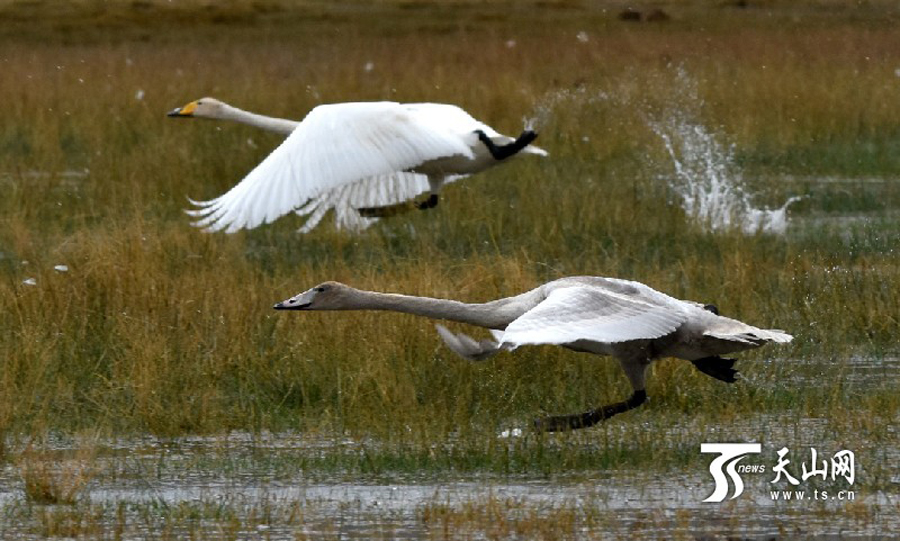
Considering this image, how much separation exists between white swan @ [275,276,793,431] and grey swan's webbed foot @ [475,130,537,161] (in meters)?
2.56

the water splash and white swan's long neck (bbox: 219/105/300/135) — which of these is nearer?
white swan's long neck (bbox: 219/105/300/135)

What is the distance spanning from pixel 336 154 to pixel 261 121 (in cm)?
207

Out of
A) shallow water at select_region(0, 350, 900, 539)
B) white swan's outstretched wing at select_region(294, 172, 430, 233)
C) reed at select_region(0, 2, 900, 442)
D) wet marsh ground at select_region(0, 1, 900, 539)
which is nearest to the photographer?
shallow water at select_region(0, 350, 900, 539)

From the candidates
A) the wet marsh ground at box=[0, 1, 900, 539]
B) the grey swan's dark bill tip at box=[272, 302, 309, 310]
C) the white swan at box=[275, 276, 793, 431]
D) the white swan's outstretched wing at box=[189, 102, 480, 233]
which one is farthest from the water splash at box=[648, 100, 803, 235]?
the grey swan's dark bill tip at box=[272, 302, 309, 310]

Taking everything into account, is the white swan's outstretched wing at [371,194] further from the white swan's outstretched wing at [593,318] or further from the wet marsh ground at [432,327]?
the white swan's outstretched wing at [593,318]

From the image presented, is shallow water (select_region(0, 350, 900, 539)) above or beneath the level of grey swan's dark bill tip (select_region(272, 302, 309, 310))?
beneath

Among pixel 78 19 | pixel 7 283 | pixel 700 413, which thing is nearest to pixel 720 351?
pixel 700 413

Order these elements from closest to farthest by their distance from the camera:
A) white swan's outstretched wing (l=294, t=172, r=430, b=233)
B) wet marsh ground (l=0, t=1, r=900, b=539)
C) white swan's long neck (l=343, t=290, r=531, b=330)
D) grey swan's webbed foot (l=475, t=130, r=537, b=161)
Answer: wet marsh ground (l=0, t=1, r=900, b=539)
white swan's long neck (l=343, t=290, r=531, b=330)
grey swan's webbed foot (l=475, t=130, r=537, b=161)
white swan's outstretched wing (l=294, t=172, r=430, b=233)

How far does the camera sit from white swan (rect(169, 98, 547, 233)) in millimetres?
8406

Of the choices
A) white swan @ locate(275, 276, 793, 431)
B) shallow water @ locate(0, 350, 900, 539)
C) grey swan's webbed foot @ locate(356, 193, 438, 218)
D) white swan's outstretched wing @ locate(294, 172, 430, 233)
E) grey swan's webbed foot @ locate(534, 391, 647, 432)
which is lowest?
shallow water @ locate(0, 350, 900, 539)

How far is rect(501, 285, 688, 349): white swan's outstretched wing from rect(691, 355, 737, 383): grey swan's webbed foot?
0.41 m

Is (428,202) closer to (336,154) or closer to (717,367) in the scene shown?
(336,154)

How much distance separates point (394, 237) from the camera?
1152 centimetres

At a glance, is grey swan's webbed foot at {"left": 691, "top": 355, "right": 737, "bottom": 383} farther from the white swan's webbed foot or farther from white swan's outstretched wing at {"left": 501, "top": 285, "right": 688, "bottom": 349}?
the white swan's webbed foot
